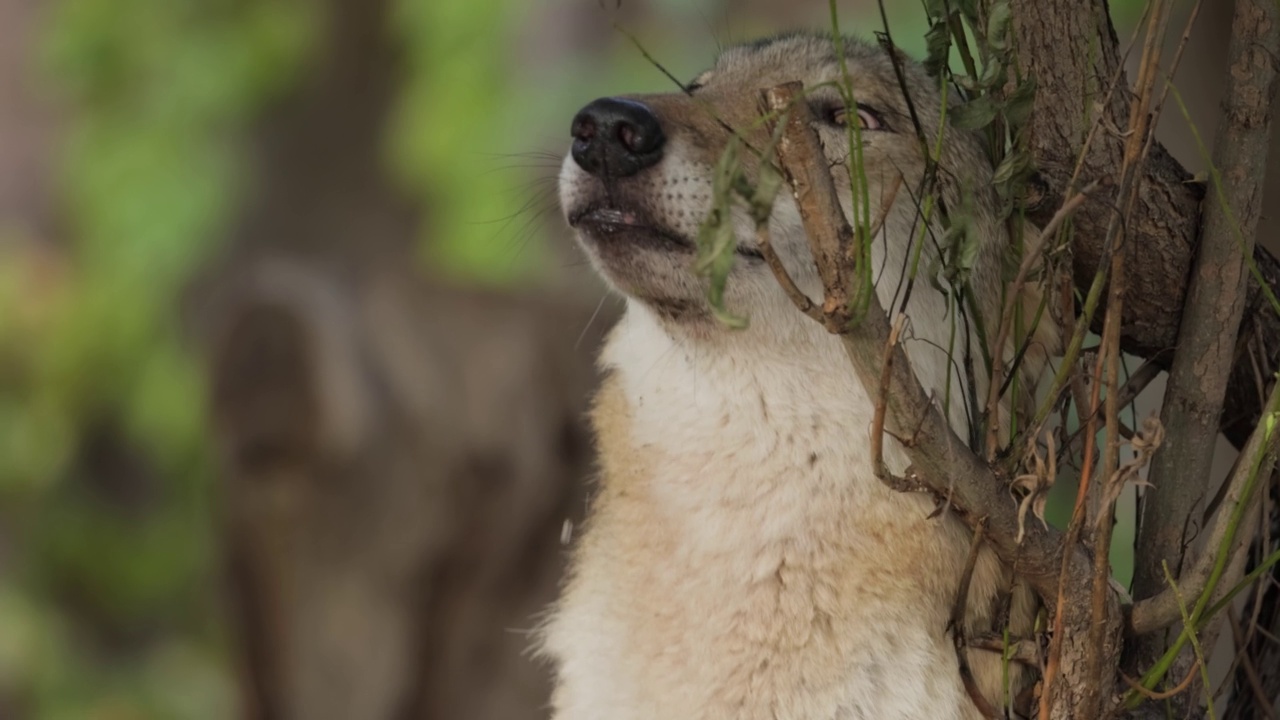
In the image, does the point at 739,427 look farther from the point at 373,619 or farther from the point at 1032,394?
the point at 373,619

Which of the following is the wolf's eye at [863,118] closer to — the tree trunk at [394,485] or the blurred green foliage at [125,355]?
the tree trunk at [394,485]

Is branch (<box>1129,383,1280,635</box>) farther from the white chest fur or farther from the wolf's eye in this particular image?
the wolf's eye

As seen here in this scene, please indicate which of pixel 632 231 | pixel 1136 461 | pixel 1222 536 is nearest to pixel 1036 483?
pixel 1136 461

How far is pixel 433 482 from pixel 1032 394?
2529mm

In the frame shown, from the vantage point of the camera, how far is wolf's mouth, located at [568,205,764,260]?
2.25 metres

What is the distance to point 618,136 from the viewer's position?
2.23 meters

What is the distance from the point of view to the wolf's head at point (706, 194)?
222cm

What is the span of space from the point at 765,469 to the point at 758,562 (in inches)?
6.4

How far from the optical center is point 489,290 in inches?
182

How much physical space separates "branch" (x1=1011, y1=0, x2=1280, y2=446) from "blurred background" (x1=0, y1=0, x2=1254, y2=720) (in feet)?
3.49

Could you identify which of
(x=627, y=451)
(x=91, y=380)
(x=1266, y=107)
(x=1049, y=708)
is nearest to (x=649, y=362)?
(x=627, y=451)

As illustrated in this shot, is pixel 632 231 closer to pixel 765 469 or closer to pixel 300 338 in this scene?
pixel 765 469

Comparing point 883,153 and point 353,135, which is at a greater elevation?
point 883,153

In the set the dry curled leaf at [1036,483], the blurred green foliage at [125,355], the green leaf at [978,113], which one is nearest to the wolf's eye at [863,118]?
the green leaf at [978,113]
